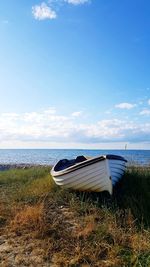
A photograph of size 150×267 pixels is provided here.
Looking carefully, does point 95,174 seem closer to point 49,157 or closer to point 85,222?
point 85,222

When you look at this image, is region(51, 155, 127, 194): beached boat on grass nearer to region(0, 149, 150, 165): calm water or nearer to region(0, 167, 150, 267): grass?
region(0, 167, 150, 267): grass

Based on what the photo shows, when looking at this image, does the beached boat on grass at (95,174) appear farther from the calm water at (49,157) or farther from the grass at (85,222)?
the calm water at (49,157)

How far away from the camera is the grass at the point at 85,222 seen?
5.80 metres

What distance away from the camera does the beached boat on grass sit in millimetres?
8734

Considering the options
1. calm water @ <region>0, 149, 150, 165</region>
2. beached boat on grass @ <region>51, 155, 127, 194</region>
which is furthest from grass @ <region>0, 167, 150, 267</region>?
calm water @ <region>0, 149, 150, 165</region>

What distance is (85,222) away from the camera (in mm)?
7348

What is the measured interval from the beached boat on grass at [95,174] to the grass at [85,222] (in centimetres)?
28

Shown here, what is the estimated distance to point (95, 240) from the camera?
6.39 meters

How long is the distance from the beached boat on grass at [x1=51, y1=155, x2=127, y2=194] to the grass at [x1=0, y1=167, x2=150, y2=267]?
0.28 m

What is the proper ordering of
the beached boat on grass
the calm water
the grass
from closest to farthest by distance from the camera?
1. the grass
2. the beached boat on grass
3. the calm water

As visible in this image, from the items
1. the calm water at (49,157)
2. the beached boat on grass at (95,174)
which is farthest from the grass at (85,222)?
the calm water at (49,157)

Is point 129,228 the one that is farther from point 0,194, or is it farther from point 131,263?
point 0,194

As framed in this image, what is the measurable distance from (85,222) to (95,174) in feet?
5.85

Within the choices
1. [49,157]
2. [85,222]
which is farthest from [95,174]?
[49,157]
